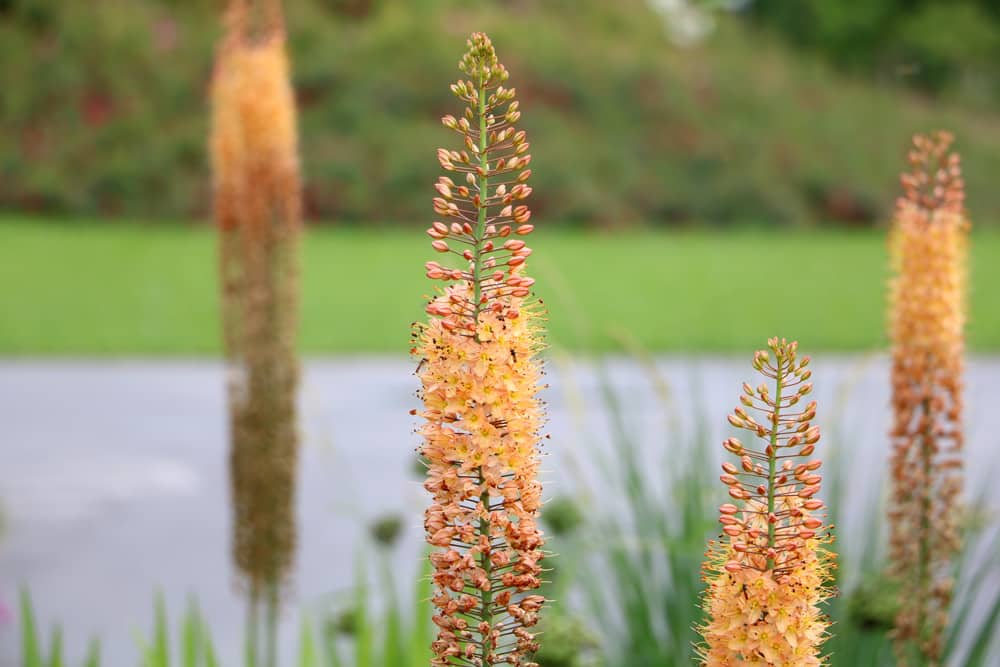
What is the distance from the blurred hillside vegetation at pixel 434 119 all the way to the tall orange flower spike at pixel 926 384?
17.8 m

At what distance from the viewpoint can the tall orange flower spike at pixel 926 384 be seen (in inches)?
76.4

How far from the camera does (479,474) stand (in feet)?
3.66

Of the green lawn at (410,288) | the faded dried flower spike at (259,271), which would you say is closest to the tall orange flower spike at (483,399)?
the faded dried flower spike at (259,271)

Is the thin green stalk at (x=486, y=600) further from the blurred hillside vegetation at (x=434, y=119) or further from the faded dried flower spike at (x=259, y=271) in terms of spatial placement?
Result: the blurred hillside vegetation at (x=434, y=119)

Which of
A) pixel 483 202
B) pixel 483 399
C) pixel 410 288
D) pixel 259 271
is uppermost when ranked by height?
pixel 410 288

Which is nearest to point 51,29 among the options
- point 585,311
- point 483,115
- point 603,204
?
point 603,204

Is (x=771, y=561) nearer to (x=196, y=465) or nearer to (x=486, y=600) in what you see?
(x=486, y=600)

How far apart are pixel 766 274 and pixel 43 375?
9156 millimetres

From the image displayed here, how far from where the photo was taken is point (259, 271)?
3.20 meters

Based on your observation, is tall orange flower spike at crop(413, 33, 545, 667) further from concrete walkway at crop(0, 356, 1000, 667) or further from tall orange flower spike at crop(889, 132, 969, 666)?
concrete walkway at crop(0, 356, 1000, 667)

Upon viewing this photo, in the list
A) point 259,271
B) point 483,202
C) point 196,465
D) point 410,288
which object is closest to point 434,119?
point 410,288

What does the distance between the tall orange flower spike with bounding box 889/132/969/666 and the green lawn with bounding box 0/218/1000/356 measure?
6.83 metres

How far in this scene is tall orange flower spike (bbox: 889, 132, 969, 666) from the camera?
194 centimetres

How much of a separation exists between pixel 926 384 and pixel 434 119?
794 inches
